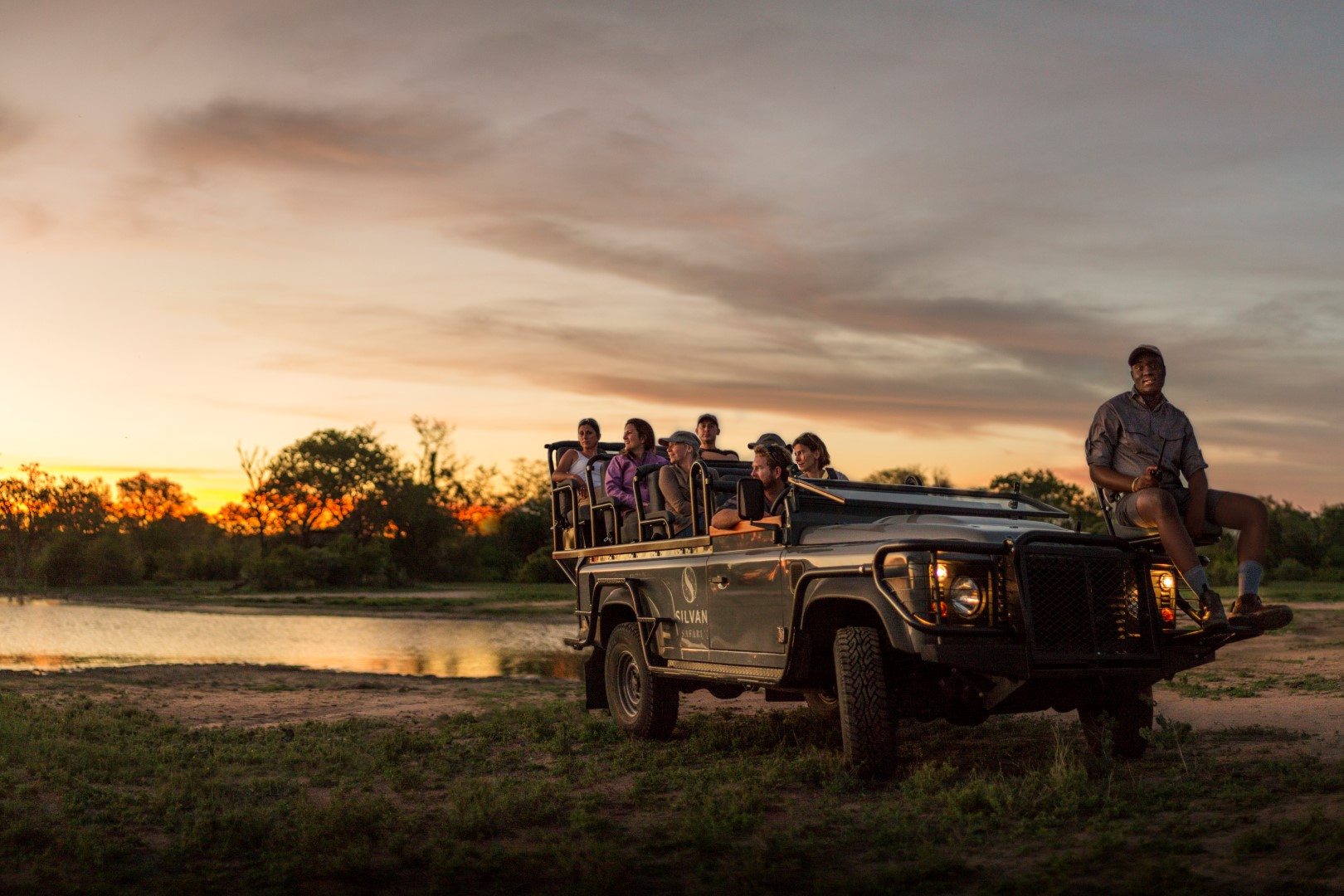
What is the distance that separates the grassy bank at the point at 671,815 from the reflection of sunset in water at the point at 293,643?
26.7 feet

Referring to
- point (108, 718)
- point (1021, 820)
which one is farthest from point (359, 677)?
point (1021, 820)

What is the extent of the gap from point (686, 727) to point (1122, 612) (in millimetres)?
4432

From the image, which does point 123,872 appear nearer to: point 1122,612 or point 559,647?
point 1122,612

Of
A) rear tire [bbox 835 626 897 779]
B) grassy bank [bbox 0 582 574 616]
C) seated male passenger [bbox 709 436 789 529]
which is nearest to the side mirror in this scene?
seated male passenger [bbox 709 436 789 529]

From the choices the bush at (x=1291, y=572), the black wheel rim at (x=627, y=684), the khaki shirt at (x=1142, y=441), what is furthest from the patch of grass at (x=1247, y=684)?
the bush at (x=1291, y=572)

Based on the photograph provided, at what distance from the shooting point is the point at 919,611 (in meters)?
7.64

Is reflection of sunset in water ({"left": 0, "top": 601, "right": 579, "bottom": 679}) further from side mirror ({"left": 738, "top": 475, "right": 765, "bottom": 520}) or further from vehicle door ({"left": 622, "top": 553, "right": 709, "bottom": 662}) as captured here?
side mirror ({"left": 738, "top": 475, "right": 765, "bottom": 520})

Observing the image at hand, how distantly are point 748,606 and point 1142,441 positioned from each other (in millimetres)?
2795

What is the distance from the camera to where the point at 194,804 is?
8.05m

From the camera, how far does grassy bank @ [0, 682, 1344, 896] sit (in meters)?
5.99

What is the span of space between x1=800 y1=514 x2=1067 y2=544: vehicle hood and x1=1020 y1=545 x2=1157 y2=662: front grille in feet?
0.91

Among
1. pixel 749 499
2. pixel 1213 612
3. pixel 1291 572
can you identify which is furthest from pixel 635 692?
pixel 1291 572

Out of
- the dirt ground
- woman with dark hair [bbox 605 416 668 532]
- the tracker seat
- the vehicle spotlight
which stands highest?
woman with dark hair [bbox 605 416 668 532]

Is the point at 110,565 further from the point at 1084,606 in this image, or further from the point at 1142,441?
the point at 1084,606
